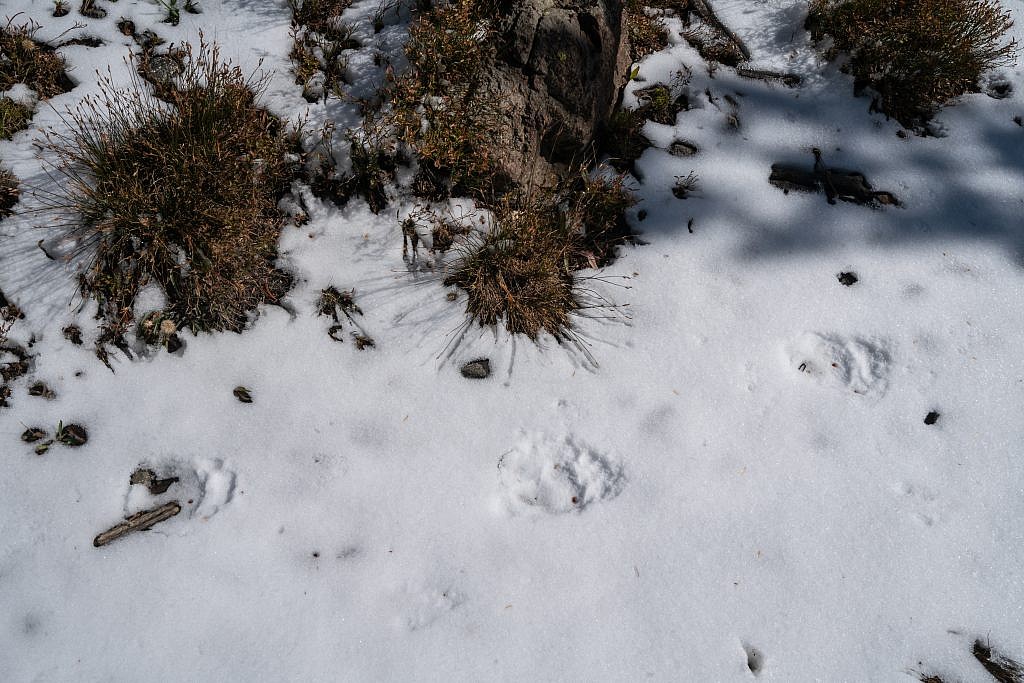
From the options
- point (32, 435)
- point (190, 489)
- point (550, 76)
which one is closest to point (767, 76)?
point (550, 76)

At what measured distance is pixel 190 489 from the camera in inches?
102

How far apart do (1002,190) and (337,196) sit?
4.35 meters

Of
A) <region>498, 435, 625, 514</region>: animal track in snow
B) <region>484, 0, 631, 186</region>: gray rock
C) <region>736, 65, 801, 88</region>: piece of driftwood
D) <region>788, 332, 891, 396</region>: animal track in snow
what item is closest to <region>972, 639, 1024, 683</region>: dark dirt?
<region>788, 332, 891, 396</region>: animal track in snow

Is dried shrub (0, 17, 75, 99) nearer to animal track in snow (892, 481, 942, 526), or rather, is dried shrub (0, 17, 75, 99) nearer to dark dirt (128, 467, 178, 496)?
dark dirt (128, 467, 178, 496)

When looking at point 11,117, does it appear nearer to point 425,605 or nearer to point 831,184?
point 425,605

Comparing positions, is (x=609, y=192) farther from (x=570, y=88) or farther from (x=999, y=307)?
(x=999, y=307)

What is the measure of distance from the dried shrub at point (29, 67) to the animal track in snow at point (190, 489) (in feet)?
7.80

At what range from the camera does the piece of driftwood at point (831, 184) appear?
352cm

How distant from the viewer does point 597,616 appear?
8.04 ft

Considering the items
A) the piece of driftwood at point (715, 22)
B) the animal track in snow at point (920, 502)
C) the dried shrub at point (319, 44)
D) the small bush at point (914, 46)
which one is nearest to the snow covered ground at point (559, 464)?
the animal track in snow at point (920, 502)

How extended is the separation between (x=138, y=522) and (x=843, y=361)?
374cm

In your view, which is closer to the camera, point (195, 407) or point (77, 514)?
point (77, 514)

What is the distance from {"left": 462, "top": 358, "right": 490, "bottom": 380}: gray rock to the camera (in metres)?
2.91

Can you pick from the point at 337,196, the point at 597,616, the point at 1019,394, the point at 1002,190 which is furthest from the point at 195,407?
the point at 1002,190
